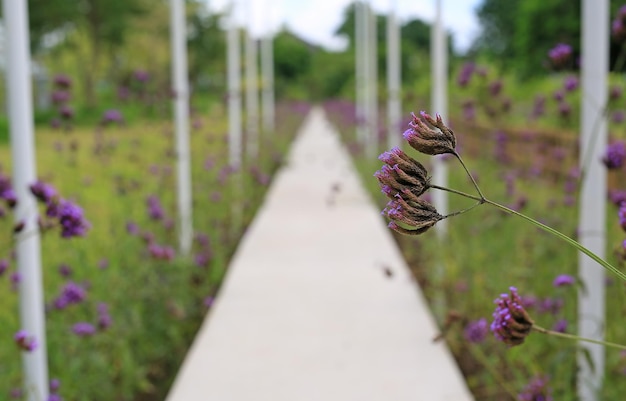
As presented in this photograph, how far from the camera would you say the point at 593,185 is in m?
2.43

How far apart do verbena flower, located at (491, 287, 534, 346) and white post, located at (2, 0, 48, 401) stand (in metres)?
1.43

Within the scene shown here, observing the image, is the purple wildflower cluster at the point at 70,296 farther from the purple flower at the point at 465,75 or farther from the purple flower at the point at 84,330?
the purple flower at the point at 465,75

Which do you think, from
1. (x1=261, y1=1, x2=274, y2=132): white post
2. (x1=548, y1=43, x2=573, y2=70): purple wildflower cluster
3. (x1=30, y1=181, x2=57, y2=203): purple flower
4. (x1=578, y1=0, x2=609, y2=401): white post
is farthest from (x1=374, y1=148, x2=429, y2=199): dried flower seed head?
(x1=261, y1=1, x2=274, y2=132): white post

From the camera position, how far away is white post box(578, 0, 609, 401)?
2322 millimetres

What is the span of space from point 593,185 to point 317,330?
1542 mm

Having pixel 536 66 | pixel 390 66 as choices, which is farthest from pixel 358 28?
pixel 390 66

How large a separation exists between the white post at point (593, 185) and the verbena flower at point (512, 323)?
120 cm

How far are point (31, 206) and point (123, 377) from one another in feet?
3.07

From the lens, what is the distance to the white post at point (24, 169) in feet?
7.30

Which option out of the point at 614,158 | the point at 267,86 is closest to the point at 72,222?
the point at 614,158

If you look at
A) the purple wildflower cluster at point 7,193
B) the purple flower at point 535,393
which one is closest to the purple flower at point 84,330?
the purple wildflower cluster at point 7,193

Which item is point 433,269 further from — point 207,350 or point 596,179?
point 596,179

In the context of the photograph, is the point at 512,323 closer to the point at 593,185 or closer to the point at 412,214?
the point at 412,214

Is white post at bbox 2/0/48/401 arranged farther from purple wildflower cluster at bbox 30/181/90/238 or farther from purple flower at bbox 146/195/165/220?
purple flower at bbox 146/195/165/220
